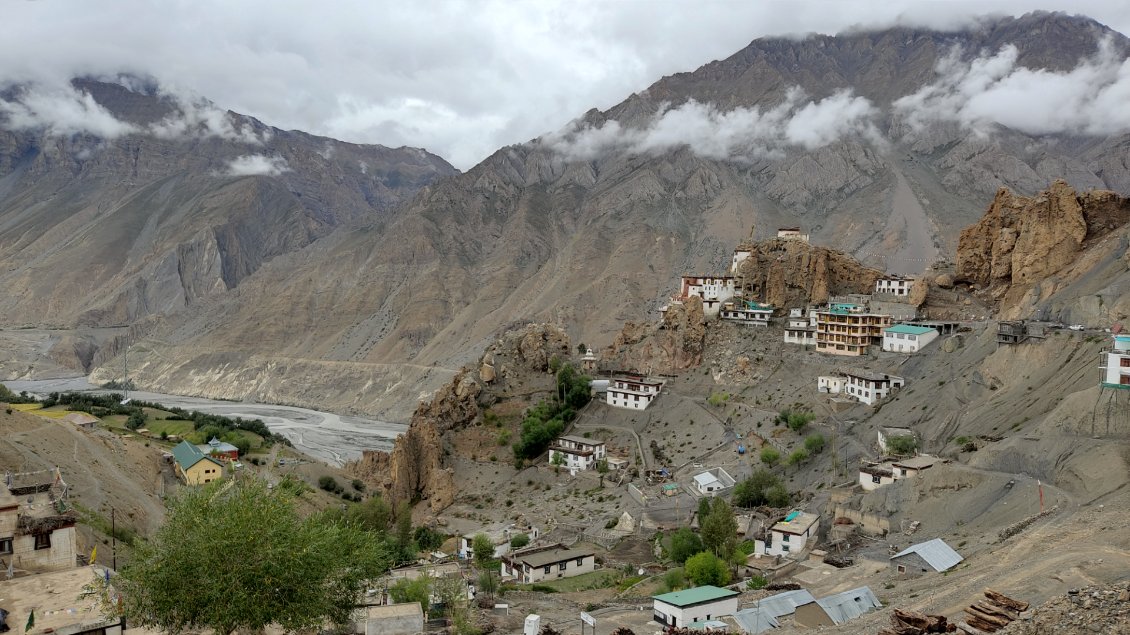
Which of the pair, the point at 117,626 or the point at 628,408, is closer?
the point at 117,626

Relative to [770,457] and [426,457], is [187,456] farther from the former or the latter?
[770,457]

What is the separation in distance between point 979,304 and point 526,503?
129 feet

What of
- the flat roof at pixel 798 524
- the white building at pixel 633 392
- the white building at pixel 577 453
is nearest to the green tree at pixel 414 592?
the flat roof at pixel 798 524

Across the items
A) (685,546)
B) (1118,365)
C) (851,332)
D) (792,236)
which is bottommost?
(685,546)

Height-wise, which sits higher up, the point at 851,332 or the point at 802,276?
the point at 802,276

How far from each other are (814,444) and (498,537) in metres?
20.5

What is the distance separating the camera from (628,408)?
235ft

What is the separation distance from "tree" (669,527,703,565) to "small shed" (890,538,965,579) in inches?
446

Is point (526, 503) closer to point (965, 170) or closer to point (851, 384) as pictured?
point (851, 384)

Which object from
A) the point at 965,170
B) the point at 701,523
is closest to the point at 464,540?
the point at 701,523

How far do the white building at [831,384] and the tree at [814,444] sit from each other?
8232mm

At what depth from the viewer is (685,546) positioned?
4219cm

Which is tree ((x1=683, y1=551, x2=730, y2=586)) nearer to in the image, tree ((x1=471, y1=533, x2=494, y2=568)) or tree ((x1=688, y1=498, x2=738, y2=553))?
tree ((x1=688, y1=498, x2=738, y2=553))

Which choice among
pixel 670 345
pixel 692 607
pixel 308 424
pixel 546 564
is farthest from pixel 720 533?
pixel 308 424
